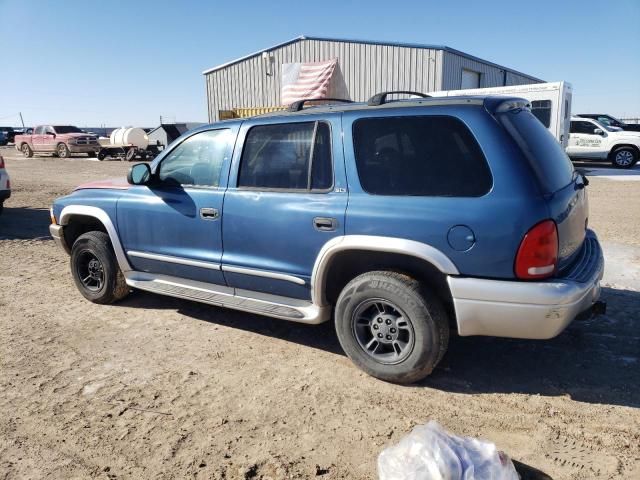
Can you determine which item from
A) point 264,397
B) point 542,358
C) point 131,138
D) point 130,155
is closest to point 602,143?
point 542,358

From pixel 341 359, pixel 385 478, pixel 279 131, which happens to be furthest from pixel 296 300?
pixel 385 478

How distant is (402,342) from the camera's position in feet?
11.0

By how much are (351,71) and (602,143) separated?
34.3 ft

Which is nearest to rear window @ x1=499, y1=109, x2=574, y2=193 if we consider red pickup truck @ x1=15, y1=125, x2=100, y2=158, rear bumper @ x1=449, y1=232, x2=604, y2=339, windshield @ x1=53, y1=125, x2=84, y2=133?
rear bumper @ x1=449, y1=232, x2=604, y2=339

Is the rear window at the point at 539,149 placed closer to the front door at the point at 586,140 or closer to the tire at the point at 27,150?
the front door at the point at 586,140

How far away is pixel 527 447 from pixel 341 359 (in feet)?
4.78

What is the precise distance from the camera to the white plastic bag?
220 cm

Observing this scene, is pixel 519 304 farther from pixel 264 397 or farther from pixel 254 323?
pixel 254 323

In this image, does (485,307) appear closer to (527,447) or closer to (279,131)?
(527,447)

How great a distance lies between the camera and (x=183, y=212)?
4.14 metres

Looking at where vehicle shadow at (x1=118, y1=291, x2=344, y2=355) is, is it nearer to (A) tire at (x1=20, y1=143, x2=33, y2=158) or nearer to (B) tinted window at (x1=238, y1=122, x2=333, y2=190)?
(B) tinted window at (x1=238, y1=122, x2=333, y2=190)

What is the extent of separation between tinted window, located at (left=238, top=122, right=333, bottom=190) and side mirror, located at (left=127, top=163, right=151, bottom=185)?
91 cm

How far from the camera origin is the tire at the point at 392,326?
319 cm

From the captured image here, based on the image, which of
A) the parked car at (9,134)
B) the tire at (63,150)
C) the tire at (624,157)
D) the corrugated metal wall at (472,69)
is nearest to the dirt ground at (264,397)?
the tire at (624,157)
